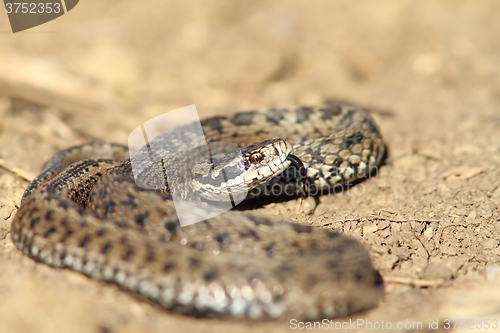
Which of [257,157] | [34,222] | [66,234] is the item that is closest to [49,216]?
[34,222]

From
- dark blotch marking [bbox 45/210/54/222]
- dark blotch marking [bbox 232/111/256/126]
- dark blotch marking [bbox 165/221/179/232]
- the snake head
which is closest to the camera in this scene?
dark blotch marking [bbox 165/221/179/232]

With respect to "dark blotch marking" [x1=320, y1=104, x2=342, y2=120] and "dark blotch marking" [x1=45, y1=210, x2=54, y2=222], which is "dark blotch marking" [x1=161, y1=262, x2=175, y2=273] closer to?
"dark blotch marking" [x1=45, y1=210, x2=54, y2=222]

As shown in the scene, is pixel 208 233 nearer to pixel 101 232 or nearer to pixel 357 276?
pixel 101 232

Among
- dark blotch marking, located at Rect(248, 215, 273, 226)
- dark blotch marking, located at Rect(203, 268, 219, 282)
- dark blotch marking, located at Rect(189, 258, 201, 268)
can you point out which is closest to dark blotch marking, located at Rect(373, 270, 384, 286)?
dark blotch marking, located at Rect(248, 215, 273, 226)

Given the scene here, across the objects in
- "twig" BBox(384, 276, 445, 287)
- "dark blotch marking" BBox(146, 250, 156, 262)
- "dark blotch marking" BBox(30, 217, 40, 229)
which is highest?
"dark blotch marking" BBox(30, 217, 40, 229)

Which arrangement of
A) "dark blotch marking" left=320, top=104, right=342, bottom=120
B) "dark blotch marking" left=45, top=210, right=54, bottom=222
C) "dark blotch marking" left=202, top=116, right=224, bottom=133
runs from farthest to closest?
1. "dark blotch marking" left=320, top=104, right=342, bottom=120
2. "dark blotch marking" left=202, top=116, right=224, bottom=133
3. "dark blotch marking" left=45, top=210, right=54, bottom=222

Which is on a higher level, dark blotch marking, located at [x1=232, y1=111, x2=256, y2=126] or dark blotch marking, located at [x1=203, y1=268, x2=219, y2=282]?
dark blotch marking, located at [x1=203, y1=268, x2=219, y2=282]

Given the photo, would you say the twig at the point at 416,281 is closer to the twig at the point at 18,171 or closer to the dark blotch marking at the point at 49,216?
the dark blotch marking at the point at 49,216
